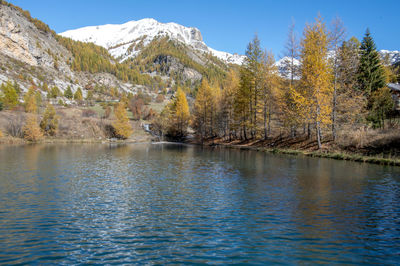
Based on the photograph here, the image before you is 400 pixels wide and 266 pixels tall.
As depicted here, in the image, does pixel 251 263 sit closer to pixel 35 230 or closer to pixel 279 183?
pixel 35 230

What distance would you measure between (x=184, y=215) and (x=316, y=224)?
4746mm

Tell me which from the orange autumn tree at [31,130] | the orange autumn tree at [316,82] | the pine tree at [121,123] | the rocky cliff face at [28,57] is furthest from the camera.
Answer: the rocky cliff face at [28,57]

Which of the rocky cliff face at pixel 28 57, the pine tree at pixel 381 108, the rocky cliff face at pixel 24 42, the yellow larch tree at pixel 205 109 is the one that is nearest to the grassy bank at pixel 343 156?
the pine tree at pixel 381 108

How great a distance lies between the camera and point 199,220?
31.8ft

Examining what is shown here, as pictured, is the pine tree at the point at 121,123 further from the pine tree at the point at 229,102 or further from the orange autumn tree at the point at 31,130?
the pine tree at the point at 229,102

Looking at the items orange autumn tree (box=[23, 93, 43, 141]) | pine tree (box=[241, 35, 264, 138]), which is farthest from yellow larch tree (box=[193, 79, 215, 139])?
orange autumn tree (box=[23, 93, 43, 141])

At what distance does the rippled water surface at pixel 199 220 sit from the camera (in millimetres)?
7023

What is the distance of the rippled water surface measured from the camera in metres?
7.02

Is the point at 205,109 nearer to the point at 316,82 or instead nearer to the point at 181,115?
the point at 181,115

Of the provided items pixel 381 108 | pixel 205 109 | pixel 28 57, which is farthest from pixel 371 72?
pixel 28 57

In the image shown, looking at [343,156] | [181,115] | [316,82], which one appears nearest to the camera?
[343,156]

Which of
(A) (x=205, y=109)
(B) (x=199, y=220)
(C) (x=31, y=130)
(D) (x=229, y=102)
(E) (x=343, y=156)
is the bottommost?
(B) (x=199, y=220)

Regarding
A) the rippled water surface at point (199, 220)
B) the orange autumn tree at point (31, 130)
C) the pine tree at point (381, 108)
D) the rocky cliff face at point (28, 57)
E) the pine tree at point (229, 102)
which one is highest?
the rocky cliff face at point (28, 57)

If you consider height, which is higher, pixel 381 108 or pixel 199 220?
pixel 381 108
